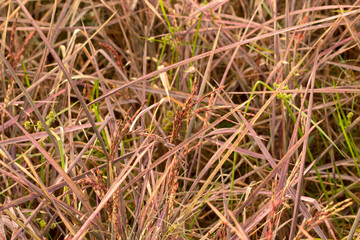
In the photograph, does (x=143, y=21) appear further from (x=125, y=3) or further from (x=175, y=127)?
(x=175, y=127)

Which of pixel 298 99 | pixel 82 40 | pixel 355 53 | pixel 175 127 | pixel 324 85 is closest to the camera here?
pixel 175 127

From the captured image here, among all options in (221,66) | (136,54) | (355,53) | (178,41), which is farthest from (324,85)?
(136,54)

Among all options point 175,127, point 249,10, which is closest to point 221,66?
point 249,10

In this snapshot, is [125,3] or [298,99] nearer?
[298,99]

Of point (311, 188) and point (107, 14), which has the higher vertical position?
point (107, 14)

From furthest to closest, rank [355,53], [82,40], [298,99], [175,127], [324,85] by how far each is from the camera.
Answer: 1. [82,40]
2. [355,53]
3. [324,85]
4. [298,99]
5. [175,127]

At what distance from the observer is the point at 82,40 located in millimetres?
1607

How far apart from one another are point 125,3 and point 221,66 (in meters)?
0.41

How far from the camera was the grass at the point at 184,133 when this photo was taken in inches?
29.7

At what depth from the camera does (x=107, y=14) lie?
1691mm

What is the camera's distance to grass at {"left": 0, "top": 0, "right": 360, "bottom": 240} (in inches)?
29.7

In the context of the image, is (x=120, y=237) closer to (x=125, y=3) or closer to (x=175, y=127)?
(x=175, y=127)

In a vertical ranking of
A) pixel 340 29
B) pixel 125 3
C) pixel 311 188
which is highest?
pixel 125 3

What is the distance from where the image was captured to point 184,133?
46.6 inches
